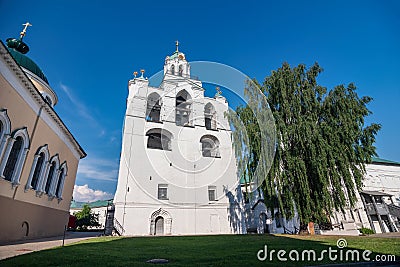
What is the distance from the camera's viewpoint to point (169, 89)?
94.1 ft

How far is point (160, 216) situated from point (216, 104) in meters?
15.9

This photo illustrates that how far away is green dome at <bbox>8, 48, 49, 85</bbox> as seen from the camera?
783 inches

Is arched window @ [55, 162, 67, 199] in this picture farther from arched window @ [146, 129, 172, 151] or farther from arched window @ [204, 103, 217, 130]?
arched window @ [204, 103, 217, 130]

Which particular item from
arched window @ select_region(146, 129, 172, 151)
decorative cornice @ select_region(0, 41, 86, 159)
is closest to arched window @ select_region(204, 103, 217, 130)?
arched window @ select_region(146, 129, 172, 151)

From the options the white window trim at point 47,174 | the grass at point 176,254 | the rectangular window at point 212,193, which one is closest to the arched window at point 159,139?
the rectangular window at point 212,193

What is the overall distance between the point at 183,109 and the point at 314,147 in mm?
17634

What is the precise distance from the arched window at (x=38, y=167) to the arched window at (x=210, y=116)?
1903 centimetres

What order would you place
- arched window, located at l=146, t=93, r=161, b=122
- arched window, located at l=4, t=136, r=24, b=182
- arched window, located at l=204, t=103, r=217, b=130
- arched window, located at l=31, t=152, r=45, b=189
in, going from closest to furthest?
1. arched window, located at l=4, t=136, r=24, b=182
2. arched window, located at l=31, t=152, r=45, b=189
3. arched window, located at l=146, t=93, r=161, b=122
4. arched window, located at l=204, t=103, r=217, b=130

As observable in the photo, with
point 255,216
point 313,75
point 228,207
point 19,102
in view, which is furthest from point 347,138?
point 19,102

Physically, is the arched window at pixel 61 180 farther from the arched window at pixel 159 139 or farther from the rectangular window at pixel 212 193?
the rectangular window at pixel 212 193

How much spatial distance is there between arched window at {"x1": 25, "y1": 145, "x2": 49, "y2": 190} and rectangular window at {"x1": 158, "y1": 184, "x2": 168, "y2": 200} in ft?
37.3

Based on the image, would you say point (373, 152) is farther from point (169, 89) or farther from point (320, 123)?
point (169, 89)

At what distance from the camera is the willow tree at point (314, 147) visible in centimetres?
1439

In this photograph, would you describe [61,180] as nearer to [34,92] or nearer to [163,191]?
[34,92]
